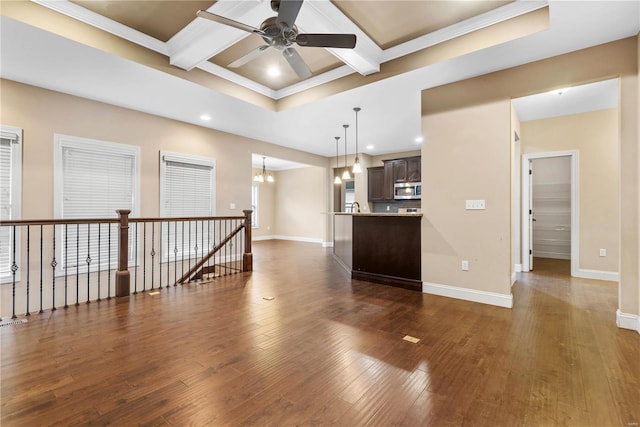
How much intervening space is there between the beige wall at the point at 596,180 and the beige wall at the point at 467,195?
2.67 metres

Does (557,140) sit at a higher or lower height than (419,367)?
higher

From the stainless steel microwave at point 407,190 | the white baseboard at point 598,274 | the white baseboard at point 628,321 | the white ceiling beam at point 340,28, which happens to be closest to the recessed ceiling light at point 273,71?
the white ceiling beam at point 340,28

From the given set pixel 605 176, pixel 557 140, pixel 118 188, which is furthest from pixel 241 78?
pixel 605 176

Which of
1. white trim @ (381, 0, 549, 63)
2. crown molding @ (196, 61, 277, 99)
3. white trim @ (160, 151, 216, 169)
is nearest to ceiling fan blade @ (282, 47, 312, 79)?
→ white trim @ (381, 0, 549, 63)

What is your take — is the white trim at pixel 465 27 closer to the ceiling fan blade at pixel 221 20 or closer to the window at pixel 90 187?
the ceiling fan blade at pixel 221 20

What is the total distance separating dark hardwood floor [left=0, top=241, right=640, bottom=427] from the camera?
5.18ft

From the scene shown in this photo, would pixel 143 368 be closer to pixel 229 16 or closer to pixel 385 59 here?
pixel 229 16

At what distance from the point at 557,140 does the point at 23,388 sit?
730 centimetres

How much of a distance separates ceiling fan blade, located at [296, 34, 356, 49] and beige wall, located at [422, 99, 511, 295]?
78.0 inches

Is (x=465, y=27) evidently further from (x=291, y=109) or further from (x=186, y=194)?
(x=186, y=194)

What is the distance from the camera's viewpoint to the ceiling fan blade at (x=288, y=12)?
2020 millimetres

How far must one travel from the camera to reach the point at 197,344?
238 cm

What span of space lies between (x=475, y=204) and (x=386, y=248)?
4.65 ft

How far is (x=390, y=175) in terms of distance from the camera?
7914 millimetres
